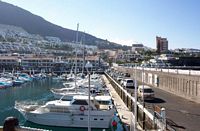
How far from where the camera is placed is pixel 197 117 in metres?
22.0

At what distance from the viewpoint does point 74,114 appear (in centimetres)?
3128

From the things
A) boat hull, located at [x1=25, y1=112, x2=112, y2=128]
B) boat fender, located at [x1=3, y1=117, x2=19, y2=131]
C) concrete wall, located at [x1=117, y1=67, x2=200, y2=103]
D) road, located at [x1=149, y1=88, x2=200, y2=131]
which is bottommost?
boat hull, located at [x1=25, y1=112, x2=112, y2=128]

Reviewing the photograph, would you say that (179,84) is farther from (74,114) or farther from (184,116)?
(184,116)

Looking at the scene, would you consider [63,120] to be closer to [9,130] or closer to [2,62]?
[9,130]

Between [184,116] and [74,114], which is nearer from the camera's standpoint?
[184,116]

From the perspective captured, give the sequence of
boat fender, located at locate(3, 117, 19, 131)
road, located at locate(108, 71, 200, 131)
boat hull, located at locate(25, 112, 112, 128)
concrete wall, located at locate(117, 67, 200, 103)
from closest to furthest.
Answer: boat fender, located at locate(3, 117, 19, 131)
road, located at locate(108, 71, 200, 131)
boat hull, located at locate(25, 112, 112, 128)
concrete wall, located at locate(117, 67, 200, 103)

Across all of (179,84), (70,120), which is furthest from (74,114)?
(179,84)

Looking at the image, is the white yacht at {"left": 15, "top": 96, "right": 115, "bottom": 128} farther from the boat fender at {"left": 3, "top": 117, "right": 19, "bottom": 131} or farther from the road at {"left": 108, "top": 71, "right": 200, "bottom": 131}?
the boat fender at {"left": 3, "top": 117, "right": 19, "bottom": 131}

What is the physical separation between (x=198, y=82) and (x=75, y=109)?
44.6ft

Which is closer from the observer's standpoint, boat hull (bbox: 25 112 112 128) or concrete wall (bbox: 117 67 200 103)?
boat hull (bbox: 25 112 112 128)

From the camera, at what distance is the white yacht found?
100ft

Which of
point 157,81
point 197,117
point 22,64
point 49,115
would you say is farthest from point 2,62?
point 197,117

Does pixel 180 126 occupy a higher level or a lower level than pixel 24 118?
higher

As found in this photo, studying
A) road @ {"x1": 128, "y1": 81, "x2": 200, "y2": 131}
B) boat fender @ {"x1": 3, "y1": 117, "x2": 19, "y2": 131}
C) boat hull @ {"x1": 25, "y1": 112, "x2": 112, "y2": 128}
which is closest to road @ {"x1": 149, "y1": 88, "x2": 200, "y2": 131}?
road @ {"x1": 128, "y1": 81, "x2": 200, "y2": 131}
